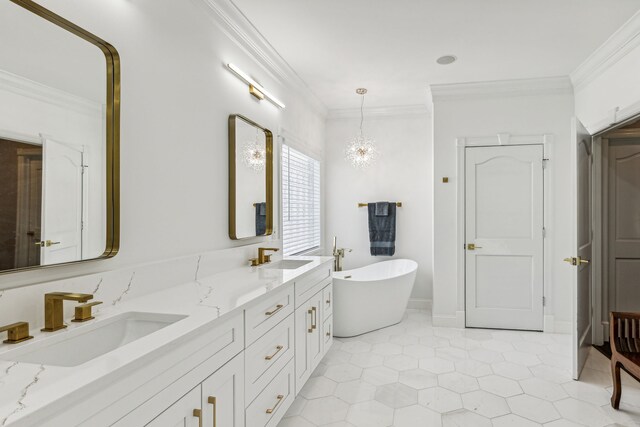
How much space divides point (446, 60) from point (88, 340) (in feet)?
10.9

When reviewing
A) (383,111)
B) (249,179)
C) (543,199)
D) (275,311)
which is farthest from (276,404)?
(383,111)

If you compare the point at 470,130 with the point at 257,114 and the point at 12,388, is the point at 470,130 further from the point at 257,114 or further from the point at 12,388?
the point at 12,388

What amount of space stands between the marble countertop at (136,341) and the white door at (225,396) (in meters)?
0.22

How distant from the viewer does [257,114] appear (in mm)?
3088

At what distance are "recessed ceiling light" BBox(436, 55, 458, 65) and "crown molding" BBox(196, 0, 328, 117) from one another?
1.31m

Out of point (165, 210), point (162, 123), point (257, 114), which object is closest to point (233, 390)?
point (165, 210)

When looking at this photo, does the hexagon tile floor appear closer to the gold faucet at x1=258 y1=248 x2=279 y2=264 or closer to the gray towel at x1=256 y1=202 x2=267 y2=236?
the gold faucet at x1=258 y1=248 x2=279 y2=264

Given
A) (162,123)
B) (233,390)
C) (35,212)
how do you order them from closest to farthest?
1. (35,212)
2. (233,390)
3. (162,123)

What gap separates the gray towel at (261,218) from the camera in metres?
Answer: 3.03

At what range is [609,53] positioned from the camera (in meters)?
3.09

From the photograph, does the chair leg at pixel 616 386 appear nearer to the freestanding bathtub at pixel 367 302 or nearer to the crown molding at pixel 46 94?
the freestanding bathtub at pixel 367 302

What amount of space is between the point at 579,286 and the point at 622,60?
1.77 metres

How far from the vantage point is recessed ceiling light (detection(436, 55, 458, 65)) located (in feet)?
10.9

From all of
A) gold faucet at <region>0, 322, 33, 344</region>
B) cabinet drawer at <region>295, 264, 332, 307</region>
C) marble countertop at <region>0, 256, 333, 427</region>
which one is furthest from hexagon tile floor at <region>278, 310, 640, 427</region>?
gold faucet at <region>0, 322, 33, 344</region>
